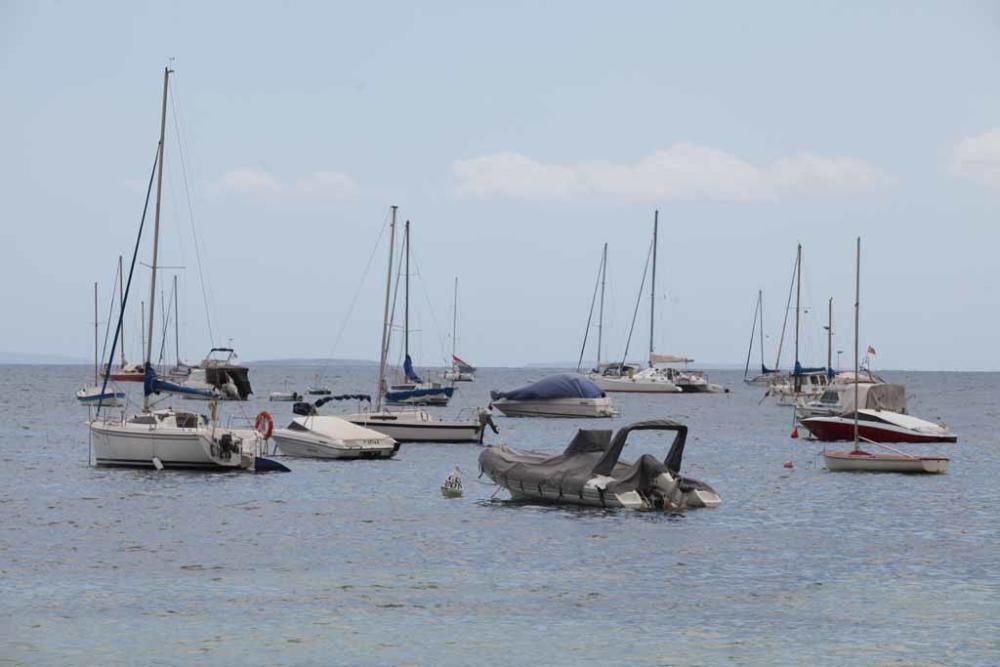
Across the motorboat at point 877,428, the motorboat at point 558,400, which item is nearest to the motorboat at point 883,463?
the motorboat at point 877,428

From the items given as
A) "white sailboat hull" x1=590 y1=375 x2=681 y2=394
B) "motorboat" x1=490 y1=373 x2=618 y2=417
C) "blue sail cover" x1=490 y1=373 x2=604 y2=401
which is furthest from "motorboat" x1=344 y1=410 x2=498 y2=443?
"white sailboat hull" x1=590 y1=375 x2=681 y2=394

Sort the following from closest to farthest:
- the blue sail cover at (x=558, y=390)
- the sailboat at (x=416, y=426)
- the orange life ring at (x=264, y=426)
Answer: the orange life ring at (x=264, y=426) < the sailboat at (x=416, y=426) < the blue sail cover at (x=558, y=390)

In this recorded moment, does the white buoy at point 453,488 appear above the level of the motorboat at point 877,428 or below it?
below

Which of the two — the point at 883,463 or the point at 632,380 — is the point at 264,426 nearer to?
the point at 883,463

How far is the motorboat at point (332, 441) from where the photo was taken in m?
59.8

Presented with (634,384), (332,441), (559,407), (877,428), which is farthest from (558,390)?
(634,384)

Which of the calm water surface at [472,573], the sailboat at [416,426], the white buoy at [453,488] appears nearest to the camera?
the calm water surface at [472,573]

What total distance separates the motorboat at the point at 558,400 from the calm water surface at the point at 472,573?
145 ft

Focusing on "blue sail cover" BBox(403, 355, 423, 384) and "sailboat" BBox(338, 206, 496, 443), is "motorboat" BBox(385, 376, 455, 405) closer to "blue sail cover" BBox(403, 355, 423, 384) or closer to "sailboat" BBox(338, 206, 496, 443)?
"blue sail cover" BBox(403, 355, 423, 384)

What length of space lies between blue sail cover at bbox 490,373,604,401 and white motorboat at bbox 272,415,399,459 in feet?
137

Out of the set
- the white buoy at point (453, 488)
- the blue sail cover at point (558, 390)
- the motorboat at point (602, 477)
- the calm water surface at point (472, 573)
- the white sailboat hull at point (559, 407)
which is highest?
the blue sail cover at point (558, 390)

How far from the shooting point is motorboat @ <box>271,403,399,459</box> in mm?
59812

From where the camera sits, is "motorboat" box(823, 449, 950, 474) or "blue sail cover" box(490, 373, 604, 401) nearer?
"motorboat" box(823, 449, 950, 474)

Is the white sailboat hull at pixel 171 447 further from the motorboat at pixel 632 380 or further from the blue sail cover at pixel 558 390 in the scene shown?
the motorboat at pixel 632 380
